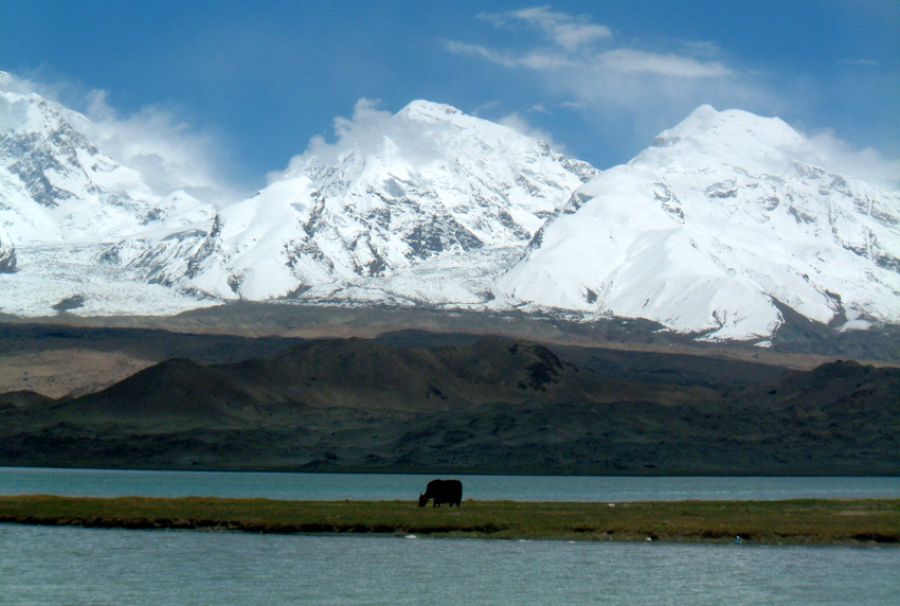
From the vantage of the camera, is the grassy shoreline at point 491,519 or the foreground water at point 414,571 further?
the grassy shoreline at point 491,519

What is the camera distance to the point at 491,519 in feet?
270

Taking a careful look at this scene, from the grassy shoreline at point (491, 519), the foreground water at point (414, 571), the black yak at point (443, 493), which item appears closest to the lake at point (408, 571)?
the foreground water at point (414, 571)

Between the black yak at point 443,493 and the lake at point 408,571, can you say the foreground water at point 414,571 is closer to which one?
the lake at point 408,571

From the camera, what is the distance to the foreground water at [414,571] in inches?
2206

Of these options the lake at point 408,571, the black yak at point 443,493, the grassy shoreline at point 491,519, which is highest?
the black yak at point 443,493

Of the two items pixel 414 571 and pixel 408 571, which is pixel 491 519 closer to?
pixel 414 571

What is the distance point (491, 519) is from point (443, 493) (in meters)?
13.5

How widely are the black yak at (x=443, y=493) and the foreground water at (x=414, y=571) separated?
63.6 feet

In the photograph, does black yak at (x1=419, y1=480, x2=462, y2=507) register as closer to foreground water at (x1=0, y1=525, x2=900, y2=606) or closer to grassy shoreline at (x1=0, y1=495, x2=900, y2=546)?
grassy shoreline at (x1=0, y1=495, x2=900, y2=546)

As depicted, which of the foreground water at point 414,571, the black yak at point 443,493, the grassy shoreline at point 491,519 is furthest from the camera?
the black yak at point 443,493

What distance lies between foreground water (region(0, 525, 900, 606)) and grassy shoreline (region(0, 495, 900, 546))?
3.35 meters

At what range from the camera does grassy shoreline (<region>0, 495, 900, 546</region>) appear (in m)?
77.9

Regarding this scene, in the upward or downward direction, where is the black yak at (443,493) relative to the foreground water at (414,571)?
upward

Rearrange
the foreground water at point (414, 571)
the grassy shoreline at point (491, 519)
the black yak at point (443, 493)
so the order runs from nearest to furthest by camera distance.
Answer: the foreground water at point (414, 571), the grassy shoreline at point (491, 519), the black yak at point (443, 493)
